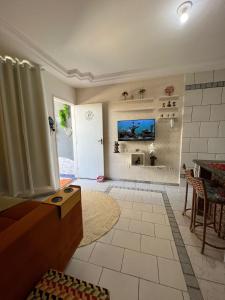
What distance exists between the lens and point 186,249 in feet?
5.12

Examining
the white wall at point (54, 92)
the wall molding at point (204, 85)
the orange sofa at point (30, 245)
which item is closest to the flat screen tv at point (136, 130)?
the wall molding at point (204, 85)

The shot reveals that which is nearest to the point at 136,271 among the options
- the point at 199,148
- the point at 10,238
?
the point at 10,238

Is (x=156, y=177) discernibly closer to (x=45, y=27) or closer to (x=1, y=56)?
(x=45, y=27)

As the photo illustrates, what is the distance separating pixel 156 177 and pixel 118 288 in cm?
256

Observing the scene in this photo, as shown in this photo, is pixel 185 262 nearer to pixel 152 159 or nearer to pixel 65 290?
pixel 65 290

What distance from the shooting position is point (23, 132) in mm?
2359

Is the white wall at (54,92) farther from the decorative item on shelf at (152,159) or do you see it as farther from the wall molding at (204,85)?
the wall molding at (204,85)

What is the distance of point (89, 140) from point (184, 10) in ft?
9.58

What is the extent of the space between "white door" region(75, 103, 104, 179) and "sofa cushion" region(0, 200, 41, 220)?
245cm

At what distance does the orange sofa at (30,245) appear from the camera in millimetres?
750

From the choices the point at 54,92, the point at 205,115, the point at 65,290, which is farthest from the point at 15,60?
the point at 205,115

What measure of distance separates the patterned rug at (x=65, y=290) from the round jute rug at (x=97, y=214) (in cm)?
79

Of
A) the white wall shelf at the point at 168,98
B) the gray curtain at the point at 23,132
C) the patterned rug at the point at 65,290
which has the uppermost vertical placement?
the white wall shelf at the point at 168,98

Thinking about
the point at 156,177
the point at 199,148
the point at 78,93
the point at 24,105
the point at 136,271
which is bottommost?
the point at 136,271
